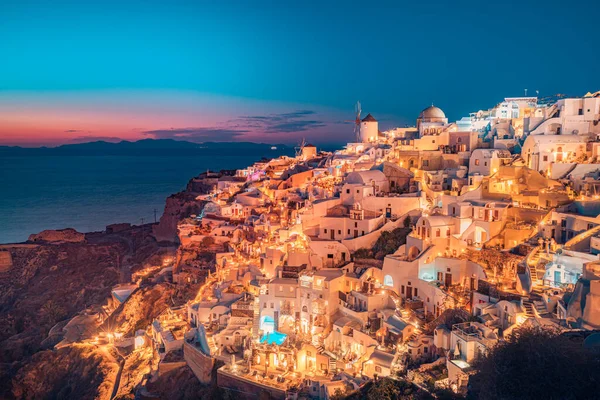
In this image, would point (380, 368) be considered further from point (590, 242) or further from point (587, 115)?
point (587, 115)

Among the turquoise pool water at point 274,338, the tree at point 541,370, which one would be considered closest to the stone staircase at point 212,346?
the turquoise pool water at point 274,338

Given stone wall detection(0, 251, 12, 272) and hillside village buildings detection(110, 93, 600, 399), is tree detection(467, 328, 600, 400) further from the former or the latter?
stone wall detection(0, 251, 12, 272)

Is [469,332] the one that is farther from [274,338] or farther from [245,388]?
[245,388]

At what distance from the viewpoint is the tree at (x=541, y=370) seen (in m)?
10.7

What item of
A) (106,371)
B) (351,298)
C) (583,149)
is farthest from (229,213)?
(583,149)

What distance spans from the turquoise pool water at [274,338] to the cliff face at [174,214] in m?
28.1

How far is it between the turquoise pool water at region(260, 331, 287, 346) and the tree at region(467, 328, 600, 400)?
35.1ft

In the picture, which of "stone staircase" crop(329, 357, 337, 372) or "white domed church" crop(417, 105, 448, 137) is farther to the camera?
"white domed church" crop(417, 105, 448, 137)

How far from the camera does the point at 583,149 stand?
25266 millimetres

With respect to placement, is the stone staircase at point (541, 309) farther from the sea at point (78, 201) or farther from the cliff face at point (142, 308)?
the sea at point (78, 201)

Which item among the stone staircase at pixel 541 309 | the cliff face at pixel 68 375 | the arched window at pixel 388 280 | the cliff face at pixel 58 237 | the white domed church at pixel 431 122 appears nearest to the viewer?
the stone staircase at pixel 541 309

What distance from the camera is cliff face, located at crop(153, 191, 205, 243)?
4875cm

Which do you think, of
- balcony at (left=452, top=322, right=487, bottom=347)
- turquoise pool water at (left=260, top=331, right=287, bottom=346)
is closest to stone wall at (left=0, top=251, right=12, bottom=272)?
turquoise pool water at (left=260, top=331, right=287, bottom=346)

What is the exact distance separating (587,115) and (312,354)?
20.8 m
